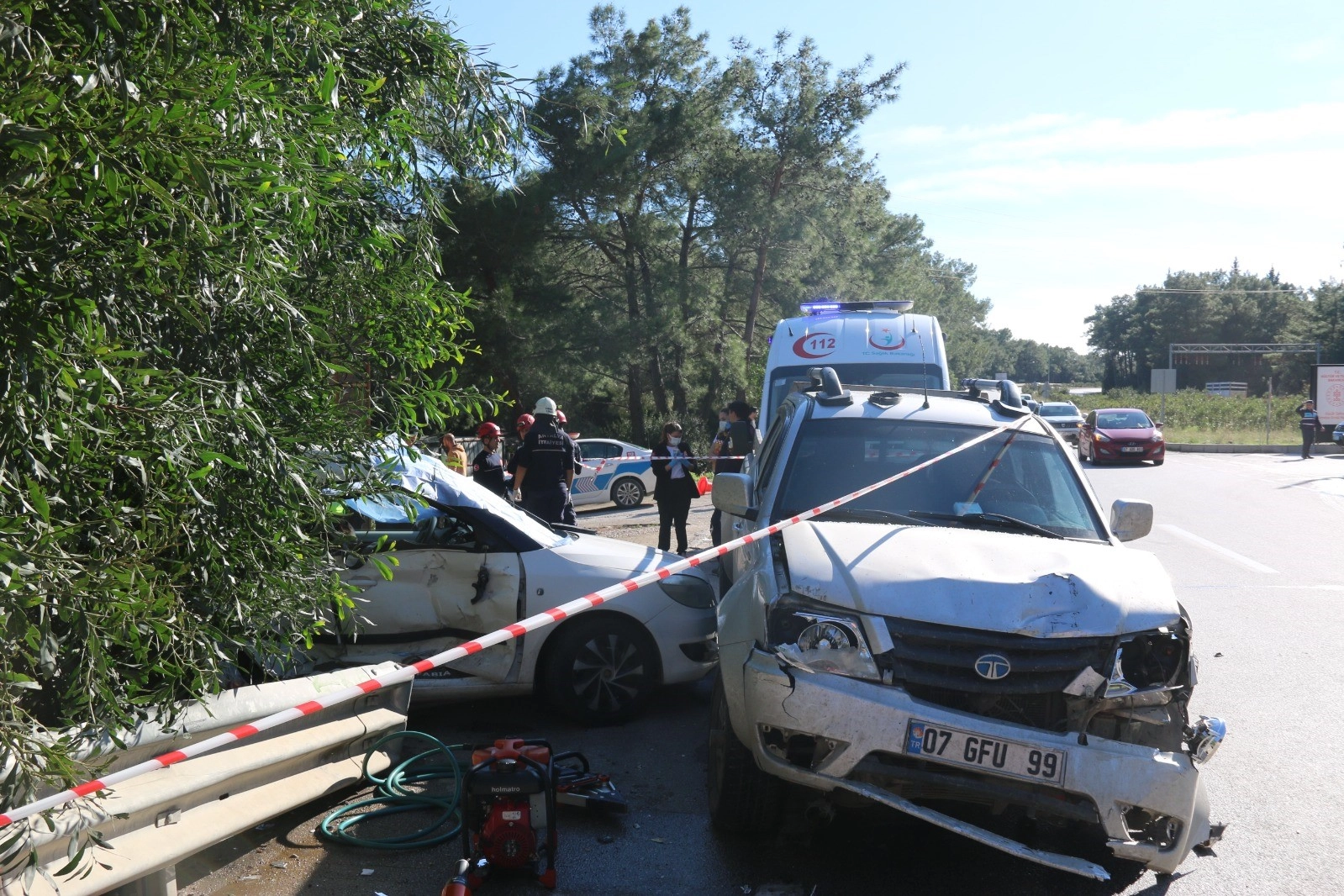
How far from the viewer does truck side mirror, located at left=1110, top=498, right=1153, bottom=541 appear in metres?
5.36

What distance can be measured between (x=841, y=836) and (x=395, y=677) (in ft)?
6.98

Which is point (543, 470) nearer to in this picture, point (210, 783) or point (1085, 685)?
point (210, 783)

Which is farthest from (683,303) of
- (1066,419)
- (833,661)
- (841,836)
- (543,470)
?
(833,661)

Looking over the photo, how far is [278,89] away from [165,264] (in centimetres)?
90

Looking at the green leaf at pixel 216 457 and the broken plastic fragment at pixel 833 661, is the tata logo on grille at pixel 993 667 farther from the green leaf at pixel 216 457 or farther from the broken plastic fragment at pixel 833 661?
the green leaf at pixel 216 457

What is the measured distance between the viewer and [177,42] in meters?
3.08

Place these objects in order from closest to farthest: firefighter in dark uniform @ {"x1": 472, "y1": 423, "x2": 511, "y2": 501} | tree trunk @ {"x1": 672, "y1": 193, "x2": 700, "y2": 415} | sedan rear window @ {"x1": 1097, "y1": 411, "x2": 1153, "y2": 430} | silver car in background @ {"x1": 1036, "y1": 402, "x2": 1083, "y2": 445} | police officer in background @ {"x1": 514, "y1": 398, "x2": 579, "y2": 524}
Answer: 1. police officer in background @ {"x1": 514, "y1": 398, "x2": 579, "y2": 524}
2. firefighter in dark uniform @ {"x1": 472, "y1": 423, "x2": 511, "y2": 501}
3. tree trunk @ {"x1": 672, "y1": 193, "x2": 700, "y2": 415}
4. sedan rear window @ {"x1": 1097, "y1": 411, "x2": 1153, "y2": 430}
5. silver car in background @ {"x1": 1036, "y1": 402, "x2": 1083, "y2": 445}

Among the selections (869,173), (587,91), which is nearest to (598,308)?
Result: (587,91)

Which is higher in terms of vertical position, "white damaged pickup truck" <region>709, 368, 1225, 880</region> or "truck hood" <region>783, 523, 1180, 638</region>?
"truck hood" <region>783, 523, 1180, 638</region>

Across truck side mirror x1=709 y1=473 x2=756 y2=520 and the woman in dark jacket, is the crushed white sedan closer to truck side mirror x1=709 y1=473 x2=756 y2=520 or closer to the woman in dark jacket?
truck side mirror x1=709 y1=473 x2=756 y2=520

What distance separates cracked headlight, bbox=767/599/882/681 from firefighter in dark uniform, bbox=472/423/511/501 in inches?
254

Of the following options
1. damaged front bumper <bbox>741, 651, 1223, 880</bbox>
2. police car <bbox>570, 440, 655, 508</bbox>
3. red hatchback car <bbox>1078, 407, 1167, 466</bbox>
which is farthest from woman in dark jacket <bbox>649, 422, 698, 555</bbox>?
red hatchback car <bbox>1078, 407, 1167, 466</bbox>

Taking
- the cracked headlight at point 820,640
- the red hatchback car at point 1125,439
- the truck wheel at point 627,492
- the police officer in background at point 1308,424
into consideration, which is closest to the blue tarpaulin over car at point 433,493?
the cracked headlight at point 820,640

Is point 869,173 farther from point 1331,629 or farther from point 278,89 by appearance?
point 278,89
